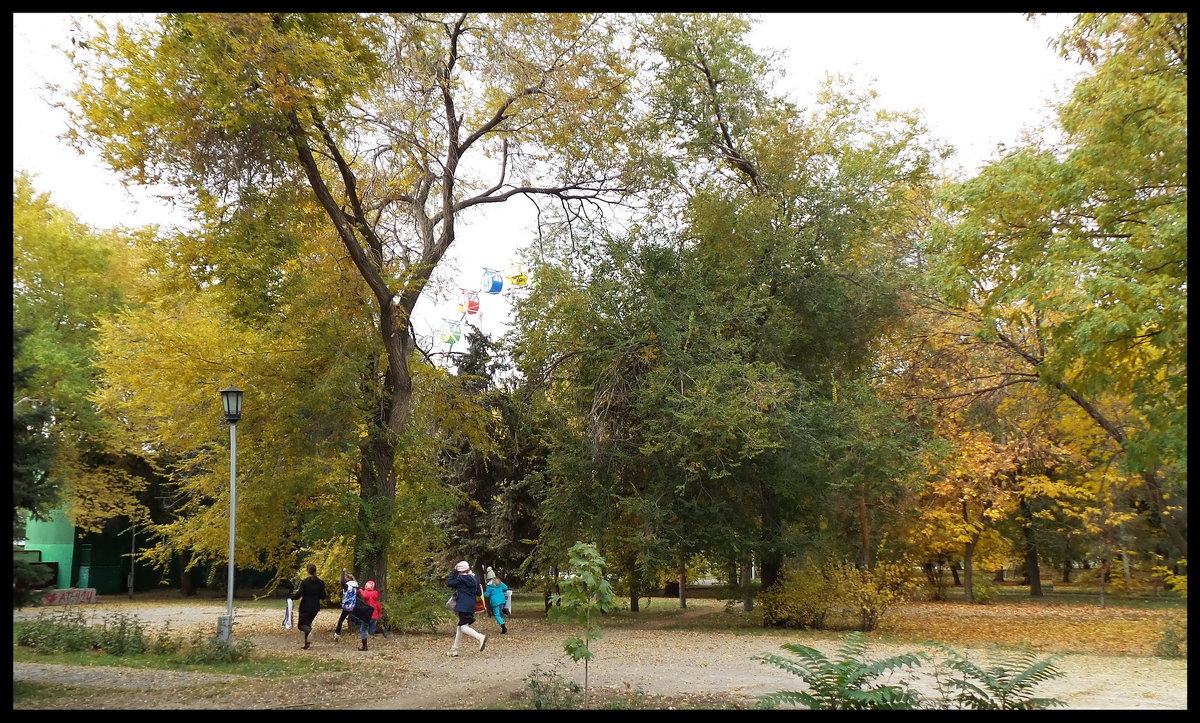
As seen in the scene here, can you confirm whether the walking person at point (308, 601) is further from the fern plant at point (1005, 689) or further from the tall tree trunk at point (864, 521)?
the tall tree trunk at point (864, 521)

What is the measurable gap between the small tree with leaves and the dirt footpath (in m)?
1.30

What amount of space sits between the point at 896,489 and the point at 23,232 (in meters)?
27.1

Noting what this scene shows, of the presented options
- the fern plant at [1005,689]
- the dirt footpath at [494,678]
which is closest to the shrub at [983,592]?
the dirt footpath at [494,678]

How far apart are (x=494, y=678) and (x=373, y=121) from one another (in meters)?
10.4

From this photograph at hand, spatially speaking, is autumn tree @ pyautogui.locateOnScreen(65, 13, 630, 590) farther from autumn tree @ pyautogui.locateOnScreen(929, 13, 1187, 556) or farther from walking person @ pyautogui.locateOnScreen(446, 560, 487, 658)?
autumn tree @ pyautogui.locateOnScreen(929, 13, 1187, 556)

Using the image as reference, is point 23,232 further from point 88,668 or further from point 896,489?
point 896,489

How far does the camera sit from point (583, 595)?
9102 millimetres

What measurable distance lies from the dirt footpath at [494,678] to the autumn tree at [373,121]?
12.0 feet

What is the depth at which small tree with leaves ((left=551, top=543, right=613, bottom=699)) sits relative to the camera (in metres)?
8.86

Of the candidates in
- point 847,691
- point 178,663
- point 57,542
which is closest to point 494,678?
point 178,663

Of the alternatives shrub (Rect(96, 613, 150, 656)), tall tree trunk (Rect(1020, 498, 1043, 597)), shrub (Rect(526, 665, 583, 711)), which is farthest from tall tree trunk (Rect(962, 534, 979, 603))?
shrub (Rect(96, 613, 150, 656))

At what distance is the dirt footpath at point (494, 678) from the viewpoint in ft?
32.5

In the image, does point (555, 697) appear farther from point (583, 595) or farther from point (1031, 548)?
point (1031, 548)

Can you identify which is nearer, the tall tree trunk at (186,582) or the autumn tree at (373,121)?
the autumn tree at (373,121)
